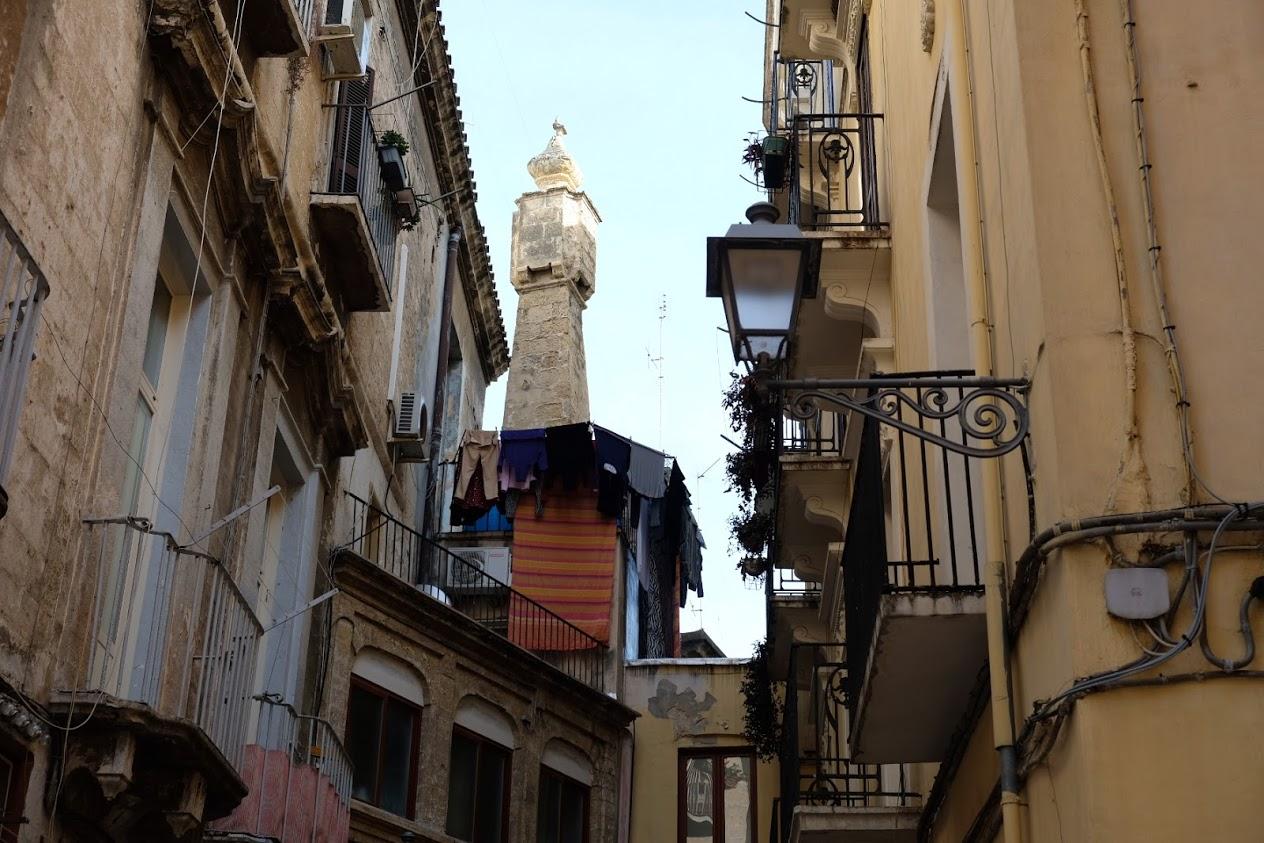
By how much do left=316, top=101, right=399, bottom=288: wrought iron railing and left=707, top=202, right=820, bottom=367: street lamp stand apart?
7147mm

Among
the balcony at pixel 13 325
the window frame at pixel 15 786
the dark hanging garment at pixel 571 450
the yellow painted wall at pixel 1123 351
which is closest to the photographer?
the yellow painted wall at pixel 1123 351

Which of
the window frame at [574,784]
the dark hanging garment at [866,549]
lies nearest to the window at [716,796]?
the window frame at [574,784]

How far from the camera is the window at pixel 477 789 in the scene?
18.8 metres

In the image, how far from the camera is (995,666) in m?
6.21

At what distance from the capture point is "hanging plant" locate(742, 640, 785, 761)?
1775 centimetres

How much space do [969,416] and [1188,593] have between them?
Answer: 7.49ft

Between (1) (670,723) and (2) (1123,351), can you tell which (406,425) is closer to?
(1) (670,723)

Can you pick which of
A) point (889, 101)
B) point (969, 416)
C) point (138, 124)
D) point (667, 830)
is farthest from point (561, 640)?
A: point (969, 416)

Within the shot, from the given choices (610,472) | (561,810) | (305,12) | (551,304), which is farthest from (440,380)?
(305,12)

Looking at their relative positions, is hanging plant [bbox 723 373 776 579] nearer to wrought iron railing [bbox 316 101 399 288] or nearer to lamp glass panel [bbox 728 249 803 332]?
wrought iron railing [bbox 316 101 399 288]

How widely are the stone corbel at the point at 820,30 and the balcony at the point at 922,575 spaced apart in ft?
22.8

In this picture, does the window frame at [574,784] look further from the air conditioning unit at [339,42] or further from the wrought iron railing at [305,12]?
the wrought iron railing at [305,12]

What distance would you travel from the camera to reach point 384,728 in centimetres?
1773

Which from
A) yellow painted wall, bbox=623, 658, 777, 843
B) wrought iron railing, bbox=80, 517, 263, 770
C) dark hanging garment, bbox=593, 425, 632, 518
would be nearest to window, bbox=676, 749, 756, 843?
yellow painted wall, bbox=623, 658, 777, 843
